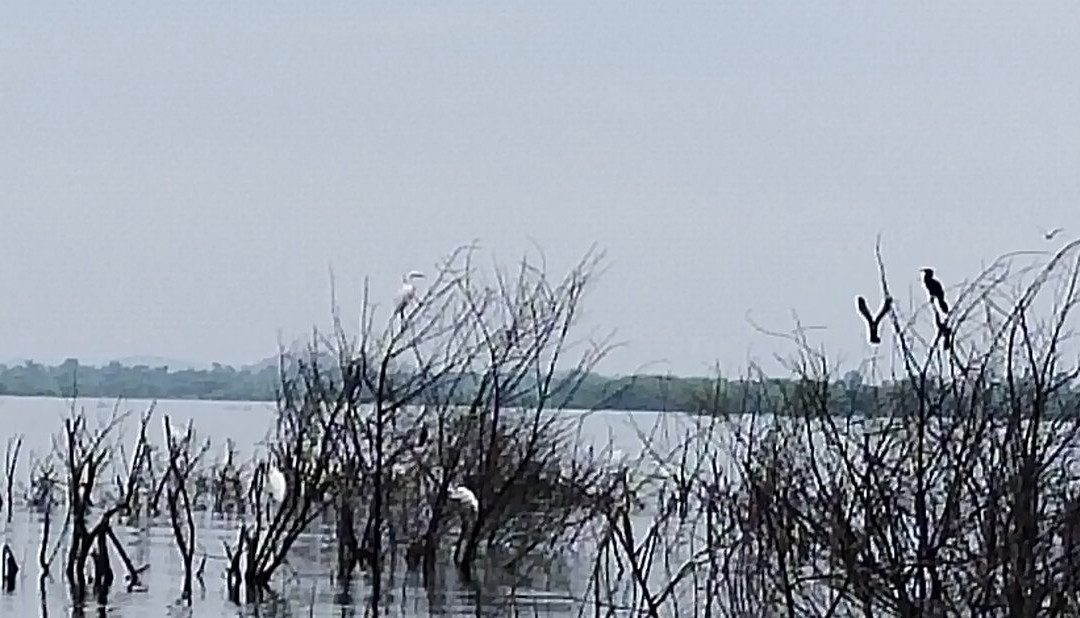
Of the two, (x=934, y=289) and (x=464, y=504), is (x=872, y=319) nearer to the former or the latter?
(x=934, y=289)

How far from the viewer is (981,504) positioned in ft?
34.6

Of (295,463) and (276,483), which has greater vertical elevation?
(295,463)

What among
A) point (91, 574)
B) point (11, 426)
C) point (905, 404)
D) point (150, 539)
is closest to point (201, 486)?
point (150, 539)

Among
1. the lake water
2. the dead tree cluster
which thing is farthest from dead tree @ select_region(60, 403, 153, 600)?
the dead tree cluster

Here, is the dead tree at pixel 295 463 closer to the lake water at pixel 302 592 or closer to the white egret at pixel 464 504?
the lake water at pixel 302 592

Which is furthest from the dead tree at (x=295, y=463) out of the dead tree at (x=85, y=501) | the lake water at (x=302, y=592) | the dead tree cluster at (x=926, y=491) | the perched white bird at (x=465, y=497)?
the dead tree cluster at (x=926, y=491)

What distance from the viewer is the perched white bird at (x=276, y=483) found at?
84.6 ft

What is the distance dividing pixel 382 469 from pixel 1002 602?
16625 mm

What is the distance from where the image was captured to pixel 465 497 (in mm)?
27656

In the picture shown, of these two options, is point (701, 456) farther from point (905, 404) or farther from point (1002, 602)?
point (1002, 602)

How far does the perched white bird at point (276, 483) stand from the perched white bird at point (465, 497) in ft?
7.23

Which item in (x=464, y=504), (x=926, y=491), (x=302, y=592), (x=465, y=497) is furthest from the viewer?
(x=464, y=504)

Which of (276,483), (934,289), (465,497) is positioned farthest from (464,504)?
(934,289)

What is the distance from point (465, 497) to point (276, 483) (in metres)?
2.48
